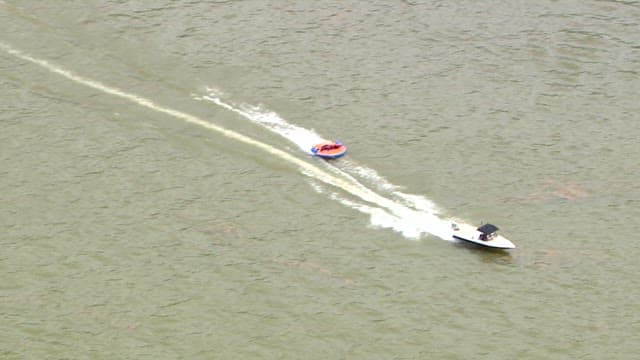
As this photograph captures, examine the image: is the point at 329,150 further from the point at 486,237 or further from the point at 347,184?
the point at 486,237

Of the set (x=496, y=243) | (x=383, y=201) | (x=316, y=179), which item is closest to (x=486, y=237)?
(x=496, y=243)

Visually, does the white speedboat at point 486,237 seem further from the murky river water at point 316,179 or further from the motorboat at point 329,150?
the motorboat at point 329,150

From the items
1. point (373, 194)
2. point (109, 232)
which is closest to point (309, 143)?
point (373, 194)

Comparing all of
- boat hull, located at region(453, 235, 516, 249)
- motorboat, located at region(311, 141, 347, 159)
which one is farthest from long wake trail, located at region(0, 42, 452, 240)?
boat hull, located at region(453, 235, 516, 249)

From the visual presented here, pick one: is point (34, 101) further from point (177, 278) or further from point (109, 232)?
point (177, 278)

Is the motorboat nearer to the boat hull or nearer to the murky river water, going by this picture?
the murky river water

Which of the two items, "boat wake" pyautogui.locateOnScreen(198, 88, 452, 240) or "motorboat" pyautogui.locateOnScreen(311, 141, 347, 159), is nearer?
"boat wake" pyautogui.locateOnScreen(198, 88, 452, 240)
